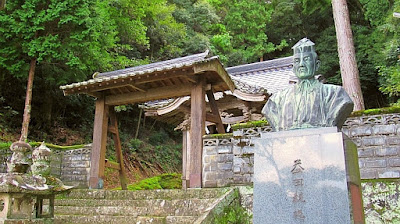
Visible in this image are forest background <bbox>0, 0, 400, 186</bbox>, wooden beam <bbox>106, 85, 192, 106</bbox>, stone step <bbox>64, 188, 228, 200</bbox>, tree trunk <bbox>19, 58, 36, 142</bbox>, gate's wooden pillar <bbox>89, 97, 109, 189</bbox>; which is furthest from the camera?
forest background <bbox>0, 0, 400, 186</bbox>

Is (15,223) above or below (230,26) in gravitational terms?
below

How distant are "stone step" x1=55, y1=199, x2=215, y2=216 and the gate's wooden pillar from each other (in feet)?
4.10

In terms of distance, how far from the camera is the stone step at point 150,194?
7.12 m

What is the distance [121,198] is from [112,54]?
10155 mm

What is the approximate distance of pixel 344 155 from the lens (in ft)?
14.3

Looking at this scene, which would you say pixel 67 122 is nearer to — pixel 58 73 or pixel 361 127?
pixel 58 73

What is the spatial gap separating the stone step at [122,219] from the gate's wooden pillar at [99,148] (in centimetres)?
215

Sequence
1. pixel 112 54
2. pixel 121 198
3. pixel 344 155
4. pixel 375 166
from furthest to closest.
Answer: pixel 112 54 < pixel 121 198 < pixel 375 166 < pixel 344 155

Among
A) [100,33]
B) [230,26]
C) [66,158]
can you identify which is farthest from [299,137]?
[230,26]

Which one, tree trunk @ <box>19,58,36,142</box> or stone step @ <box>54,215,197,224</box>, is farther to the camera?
tree trunk @ <box>19,58,36,142</box>

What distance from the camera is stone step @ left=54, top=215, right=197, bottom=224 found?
Answer: 20.5 feet

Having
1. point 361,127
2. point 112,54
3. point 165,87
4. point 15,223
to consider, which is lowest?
point 15,223

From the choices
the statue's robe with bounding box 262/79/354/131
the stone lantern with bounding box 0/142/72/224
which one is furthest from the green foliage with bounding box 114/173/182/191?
the statue's robe with bounding box 262/79/354/131

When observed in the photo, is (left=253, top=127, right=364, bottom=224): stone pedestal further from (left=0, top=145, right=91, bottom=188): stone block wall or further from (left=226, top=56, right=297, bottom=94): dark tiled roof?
(left=226, top=56, right=297, bottom=94): dark tiled roof
